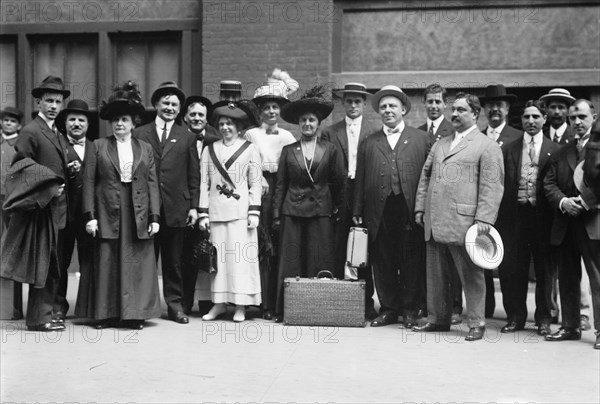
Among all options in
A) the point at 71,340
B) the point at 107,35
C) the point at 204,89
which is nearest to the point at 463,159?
the point at 71,340

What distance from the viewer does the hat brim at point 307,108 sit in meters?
8.31

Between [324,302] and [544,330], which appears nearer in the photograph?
[544,330]

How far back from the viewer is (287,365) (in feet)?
20.9

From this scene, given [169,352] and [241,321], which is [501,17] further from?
[169,352]

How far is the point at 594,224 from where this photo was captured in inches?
285

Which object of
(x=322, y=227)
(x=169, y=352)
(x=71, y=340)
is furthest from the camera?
(x=322, y=227)

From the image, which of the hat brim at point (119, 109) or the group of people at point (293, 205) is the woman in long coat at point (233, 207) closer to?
the group of people at point (293, 205)

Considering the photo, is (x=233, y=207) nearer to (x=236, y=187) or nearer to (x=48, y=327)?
(x=236, y=187)

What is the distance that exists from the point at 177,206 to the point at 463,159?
9.09 ft

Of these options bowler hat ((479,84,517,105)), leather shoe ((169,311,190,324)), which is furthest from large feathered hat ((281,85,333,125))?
leather shoe ((169,311,190,324))

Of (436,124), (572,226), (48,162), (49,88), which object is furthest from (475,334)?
(49,88)

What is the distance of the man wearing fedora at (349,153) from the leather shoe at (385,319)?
325 millimetres

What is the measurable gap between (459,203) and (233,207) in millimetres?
2182

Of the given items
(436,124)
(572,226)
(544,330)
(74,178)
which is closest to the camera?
(572,226)
